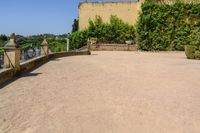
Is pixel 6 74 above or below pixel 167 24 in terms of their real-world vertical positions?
below

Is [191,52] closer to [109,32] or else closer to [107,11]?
[109,32]

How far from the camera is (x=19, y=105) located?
9156 mm

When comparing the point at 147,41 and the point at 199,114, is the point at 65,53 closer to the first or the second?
the point at 147,41

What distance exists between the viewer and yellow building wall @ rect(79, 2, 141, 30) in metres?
42.8

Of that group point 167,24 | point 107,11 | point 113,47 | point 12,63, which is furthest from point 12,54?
point 107,11

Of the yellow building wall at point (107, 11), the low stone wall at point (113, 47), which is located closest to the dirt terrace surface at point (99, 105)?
the low stone wall at point (113, 47)

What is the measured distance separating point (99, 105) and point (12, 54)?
6465 millimetres

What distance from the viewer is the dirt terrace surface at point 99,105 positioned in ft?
24.4

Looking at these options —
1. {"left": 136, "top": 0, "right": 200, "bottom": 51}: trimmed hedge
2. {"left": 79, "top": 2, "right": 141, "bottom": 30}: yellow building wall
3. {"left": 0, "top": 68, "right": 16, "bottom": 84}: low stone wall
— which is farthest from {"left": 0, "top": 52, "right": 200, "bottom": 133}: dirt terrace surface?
{"left": 79, "top": 2, "right": 141, "bottom": 30}: yellow building wall

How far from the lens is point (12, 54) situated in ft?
48.1

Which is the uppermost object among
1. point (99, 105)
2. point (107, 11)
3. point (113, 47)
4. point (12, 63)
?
point (107, 11)

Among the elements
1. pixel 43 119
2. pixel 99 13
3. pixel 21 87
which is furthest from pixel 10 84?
pixel 99 13

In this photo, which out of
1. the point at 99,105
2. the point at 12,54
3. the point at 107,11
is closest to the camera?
the point at 99,105

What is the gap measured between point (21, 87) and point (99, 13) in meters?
32.8
